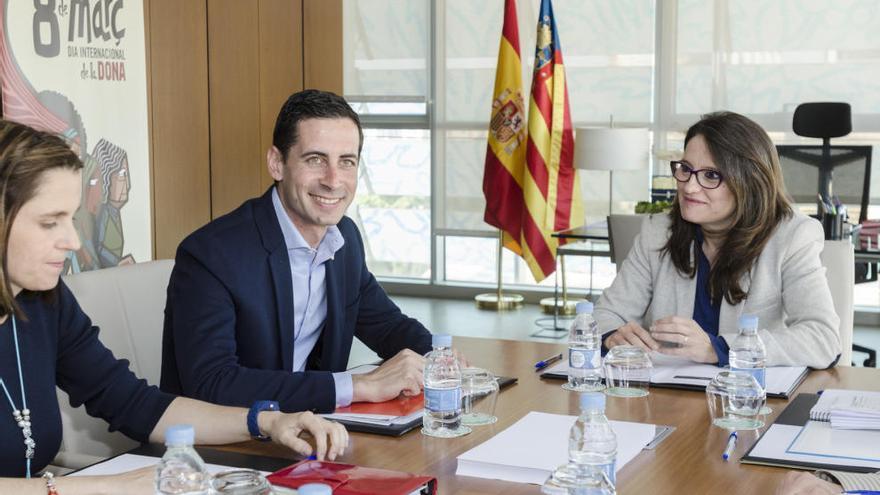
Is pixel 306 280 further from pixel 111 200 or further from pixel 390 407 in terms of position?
pixel 111 200

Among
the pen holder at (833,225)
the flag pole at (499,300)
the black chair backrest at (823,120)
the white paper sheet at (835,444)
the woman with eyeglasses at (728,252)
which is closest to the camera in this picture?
the white paper sheet at (835,444)

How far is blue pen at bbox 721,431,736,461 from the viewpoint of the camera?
1.76 m

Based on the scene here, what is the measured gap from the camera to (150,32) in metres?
3.75

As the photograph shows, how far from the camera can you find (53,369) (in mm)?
1893

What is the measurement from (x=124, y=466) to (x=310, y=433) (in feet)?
1.02

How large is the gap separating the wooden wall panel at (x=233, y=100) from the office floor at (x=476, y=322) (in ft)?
7.18

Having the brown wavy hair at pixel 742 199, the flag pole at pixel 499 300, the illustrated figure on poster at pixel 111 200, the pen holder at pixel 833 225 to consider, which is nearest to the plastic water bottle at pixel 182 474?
the brown wavy hair at pixel 742 199

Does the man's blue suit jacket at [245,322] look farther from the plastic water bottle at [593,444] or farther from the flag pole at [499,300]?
the flag pole at [499,300]

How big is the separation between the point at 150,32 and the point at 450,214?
4528mm

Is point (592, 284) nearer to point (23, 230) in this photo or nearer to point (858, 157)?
point (858, 157)

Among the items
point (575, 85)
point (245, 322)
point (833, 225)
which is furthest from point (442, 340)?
point (575, 85)

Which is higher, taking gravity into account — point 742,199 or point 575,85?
point 575,85

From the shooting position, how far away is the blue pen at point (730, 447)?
176 centimetres

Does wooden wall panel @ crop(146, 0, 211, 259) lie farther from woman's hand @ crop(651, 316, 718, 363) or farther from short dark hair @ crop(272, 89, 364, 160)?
woman's hand @ crop(651, 316, 718, 363)
